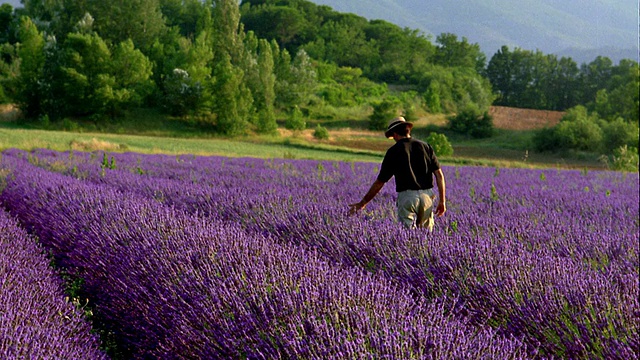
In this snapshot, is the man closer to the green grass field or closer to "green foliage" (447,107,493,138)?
the green grass field

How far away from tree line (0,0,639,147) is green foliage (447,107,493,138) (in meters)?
0.12

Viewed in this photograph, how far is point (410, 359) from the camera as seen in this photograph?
4.78ft

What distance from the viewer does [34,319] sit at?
6.59ft

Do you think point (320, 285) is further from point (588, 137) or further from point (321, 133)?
point (588, 137)

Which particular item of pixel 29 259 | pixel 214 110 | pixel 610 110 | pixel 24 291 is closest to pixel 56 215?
pixel 29 259

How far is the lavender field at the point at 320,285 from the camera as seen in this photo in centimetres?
178

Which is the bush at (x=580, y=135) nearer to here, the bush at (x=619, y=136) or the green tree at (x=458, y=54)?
the bush at (x=619, y=136)

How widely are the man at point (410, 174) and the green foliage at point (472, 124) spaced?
135ft

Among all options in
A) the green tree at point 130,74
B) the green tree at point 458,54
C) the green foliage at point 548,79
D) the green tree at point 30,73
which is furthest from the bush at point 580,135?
the green tree at point 458,54

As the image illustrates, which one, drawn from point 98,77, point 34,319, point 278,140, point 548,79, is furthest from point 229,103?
point 548,79

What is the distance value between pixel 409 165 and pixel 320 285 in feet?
5.49

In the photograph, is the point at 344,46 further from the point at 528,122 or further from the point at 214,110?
the point at 214,110

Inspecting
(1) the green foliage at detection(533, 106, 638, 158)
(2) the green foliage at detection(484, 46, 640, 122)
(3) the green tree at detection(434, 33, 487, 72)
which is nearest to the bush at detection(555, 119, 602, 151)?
(1) the green foliage at detection(533, 106, 638, 158)

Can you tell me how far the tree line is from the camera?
1342 inches
